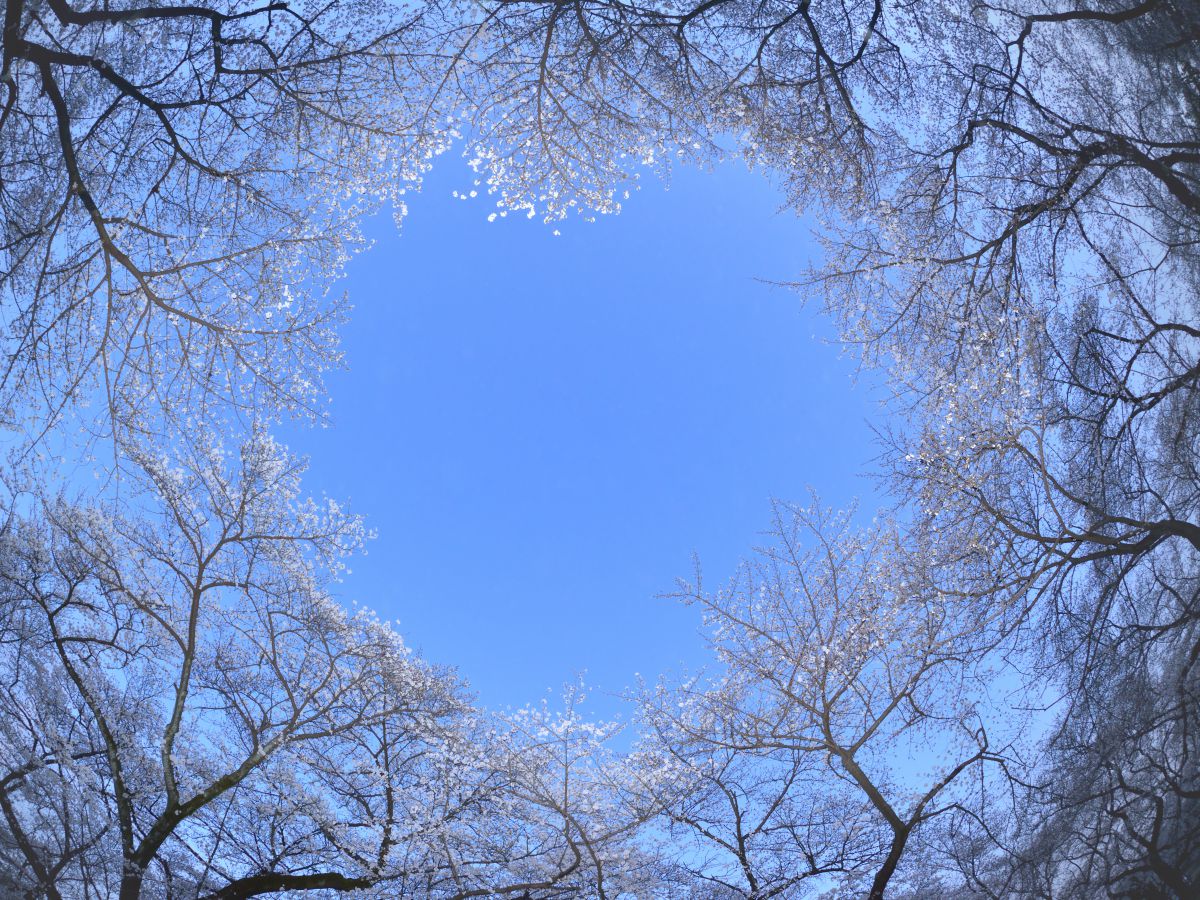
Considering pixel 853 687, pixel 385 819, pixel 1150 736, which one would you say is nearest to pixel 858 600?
pixel 853 687

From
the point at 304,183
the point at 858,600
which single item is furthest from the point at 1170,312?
the point at 304,183

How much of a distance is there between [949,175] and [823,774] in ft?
18.4

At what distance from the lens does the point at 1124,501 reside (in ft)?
18.1

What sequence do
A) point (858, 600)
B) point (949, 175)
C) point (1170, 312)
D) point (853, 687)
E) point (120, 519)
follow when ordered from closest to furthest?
1. point (1170, 312)
2. point (949, 175)
3. point (853, 687)
4. point (858, 600)
5. point (120, 519)

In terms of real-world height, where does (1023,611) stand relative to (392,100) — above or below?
below

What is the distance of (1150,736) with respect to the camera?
15.1ft

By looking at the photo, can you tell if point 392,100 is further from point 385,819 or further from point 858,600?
point 385,819

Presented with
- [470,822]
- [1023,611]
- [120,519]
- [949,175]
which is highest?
[120,519]

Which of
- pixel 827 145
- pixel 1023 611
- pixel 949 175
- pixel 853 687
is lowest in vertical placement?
pixel 1023 611

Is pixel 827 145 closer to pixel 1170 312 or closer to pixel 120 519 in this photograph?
pixel 1170 312

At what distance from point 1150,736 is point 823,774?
4.02 m

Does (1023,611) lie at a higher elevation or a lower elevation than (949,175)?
lower

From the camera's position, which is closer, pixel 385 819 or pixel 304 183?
pixel 304 183

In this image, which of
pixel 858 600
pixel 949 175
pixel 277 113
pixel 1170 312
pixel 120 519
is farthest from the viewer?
pixel 120 519
